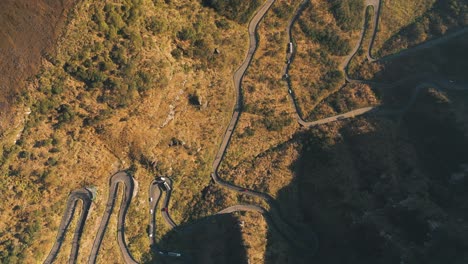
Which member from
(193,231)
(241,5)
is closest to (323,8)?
(241,5)

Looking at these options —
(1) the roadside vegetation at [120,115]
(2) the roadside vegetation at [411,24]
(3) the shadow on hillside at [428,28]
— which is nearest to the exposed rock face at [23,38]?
(1) the roadside vegetation at [120,115]

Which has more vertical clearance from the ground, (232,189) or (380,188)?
(380,188)

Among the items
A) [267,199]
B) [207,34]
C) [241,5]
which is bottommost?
[267,199]

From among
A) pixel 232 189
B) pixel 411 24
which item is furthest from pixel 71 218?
pixel 411 24

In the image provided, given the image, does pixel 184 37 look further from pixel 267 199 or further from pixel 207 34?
pixel 267 199

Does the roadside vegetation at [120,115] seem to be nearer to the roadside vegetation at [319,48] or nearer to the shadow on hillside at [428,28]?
the roadside vegetation at [319,48]

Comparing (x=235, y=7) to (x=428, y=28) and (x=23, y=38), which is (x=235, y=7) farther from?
(x=428, y=28)
